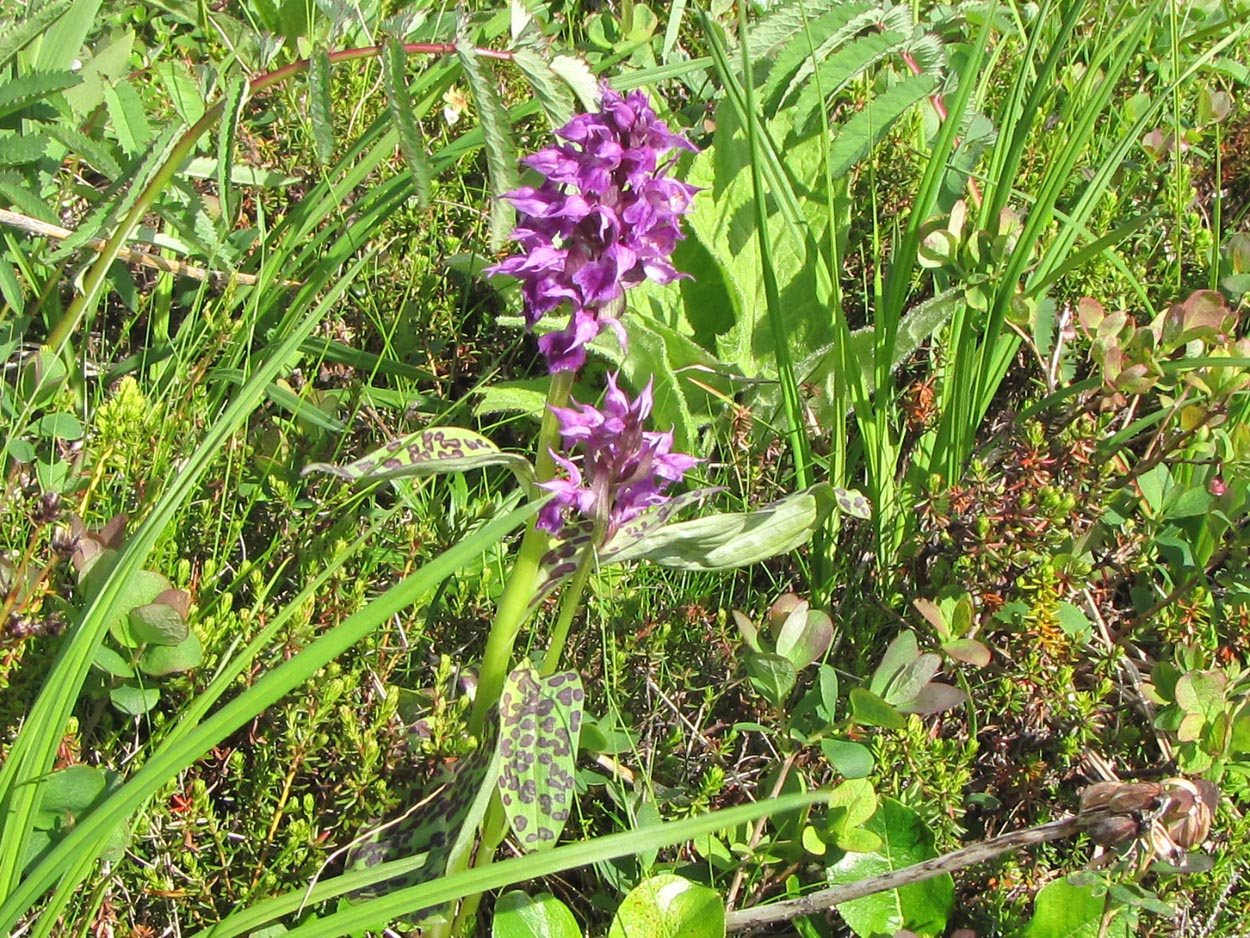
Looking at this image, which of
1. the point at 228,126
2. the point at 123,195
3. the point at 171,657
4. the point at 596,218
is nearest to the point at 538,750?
the point at 171,657

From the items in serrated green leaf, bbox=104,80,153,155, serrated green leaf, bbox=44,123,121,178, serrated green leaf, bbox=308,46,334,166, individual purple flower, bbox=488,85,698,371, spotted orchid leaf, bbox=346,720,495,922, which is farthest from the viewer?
serrated green leaf, bbox=104,80,153,155

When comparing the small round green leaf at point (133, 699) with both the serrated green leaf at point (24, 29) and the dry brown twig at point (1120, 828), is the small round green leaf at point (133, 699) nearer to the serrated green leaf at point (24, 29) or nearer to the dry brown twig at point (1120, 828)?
the dry brown twig at point (1120, 828)

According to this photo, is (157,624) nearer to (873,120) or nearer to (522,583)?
(522,583)

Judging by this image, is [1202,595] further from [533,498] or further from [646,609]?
[533,498]

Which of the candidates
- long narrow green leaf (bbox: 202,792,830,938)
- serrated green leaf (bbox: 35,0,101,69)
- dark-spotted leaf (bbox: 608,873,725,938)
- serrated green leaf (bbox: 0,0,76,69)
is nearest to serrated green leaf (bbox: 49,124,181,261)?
serrated green leaf (bbox: 0,0,76,69)

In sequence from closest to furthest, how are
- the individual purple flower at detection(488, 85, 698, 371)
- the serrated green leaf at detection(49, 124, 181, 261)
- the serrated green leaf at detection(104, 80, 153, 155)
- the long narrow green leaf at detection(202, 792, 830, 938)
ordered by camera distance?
the long narrow green leaf at detection(202, 792, 830, 938) → the individual purple flower at detection(488, 85, 698, 371) → the serrated green leaf at detection(49, 124, 181, 261) → the serrated green leaf at detection(104, 80, 153, 155)

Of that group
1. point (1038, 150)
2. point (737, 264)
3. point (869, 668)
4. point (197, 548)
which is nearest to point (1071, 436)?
point (869, 668)

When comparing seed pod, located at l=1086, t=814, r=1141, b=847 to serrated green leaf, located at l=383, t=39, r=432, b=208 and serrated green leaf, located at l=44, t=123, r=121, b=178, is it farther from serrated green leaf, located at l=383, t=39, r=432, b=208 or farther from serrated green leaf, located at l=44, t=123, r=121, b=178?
serrated green leaf, located at l=44, t=123, r=121, b=178
